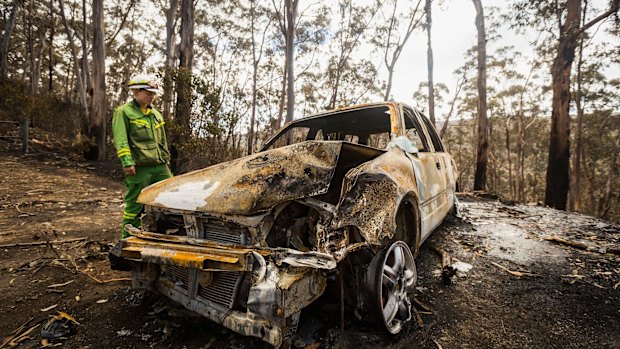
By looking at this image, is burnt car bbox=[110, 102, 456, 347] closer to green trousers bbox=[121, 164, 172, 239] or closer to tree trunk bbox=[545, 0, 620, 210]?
green trousers bbox=[121, 164, 172, 239]

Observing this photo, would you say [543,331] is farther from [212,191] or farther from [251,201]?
[212,191]

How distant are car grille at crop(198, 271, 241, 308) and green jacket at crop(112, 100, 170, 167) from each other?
5.81ft

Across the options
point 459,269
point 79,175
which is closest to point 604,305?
point 459,269

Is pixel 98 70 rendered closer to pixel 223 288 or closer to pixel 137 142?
pixel 137 142

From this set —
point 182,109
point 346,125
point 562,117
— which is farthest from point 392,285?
point 562,117

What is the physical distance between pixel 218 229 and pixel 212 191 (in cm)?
23

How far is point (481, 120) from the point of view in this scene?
11.2 metres

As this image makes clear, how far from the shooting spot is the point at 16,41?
22.3 metres

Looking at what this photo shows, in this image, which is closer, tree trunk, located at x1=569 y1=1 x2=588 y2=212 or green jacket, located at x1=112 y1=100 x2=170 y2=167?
green jacket, located at x1=112 y1=100 x2=170 y2=167

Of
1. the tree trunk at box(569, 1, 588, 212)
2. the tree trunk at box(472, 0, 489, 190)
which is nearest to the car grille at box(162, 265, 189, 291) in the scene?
the tree trunk at box(472, 0, 489, 190)

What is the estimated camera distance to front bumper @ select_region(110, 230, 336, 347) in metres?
1.36

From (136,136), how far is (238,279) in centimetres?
221

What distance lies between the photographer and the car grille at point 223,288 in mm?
1608

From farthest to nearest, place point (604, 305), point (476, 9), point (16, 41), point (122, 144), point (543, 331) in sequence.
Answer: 1. point (16, 41)
2. point (476, 9)
3. point (122, 144)
4. point (604, 305)
5. point (543, 331)
